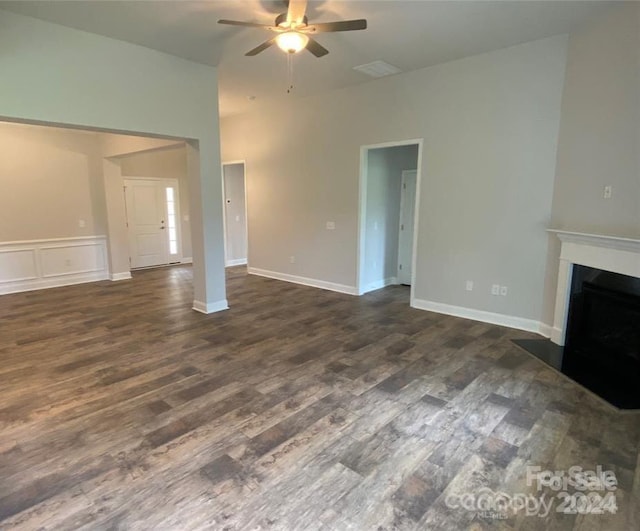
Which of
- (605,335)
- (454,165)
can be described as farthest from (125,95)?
(605,335)

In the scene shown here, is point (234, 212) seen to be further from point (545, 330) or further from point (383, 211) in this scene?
point (545, 330)

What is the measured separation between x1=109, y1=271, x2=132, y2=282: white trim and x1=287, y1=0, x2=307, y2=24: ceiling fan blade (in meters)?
5.84

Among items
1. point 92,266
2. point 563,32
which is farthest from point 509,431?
point 92,266

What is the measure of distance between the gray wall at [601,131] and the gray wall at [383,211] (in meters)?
2.62

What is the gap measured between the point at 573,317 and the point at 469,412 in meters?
1.89

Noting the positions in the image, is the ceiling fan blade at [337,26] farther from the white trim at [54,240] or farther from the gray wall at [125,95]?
the white trim at [54,240]

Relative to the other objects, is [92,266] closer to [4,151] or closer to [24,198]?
[24,198]

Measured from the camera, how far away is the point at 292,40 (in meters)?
3.03

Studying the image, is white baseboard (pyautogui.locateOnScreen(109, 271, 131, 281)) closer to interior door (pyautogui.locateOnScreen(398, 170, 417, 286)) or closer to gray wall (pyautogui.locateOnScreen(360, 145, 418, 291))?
gray wall (pyautogui.locateOnScreen(360, 145, 418, 291))

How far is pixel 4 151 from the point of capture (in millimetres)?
5746

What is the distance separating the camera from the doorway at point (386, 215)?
580 cm

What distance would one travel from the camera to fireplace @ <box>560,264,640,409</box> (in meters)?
3.04

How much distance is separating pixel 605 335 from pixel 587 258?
727 millimetres

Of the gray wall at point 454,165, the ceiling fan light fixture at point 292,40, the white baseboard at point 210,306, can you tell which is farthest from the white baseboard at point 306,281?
the ceiling fan light fixture at point 292,40
